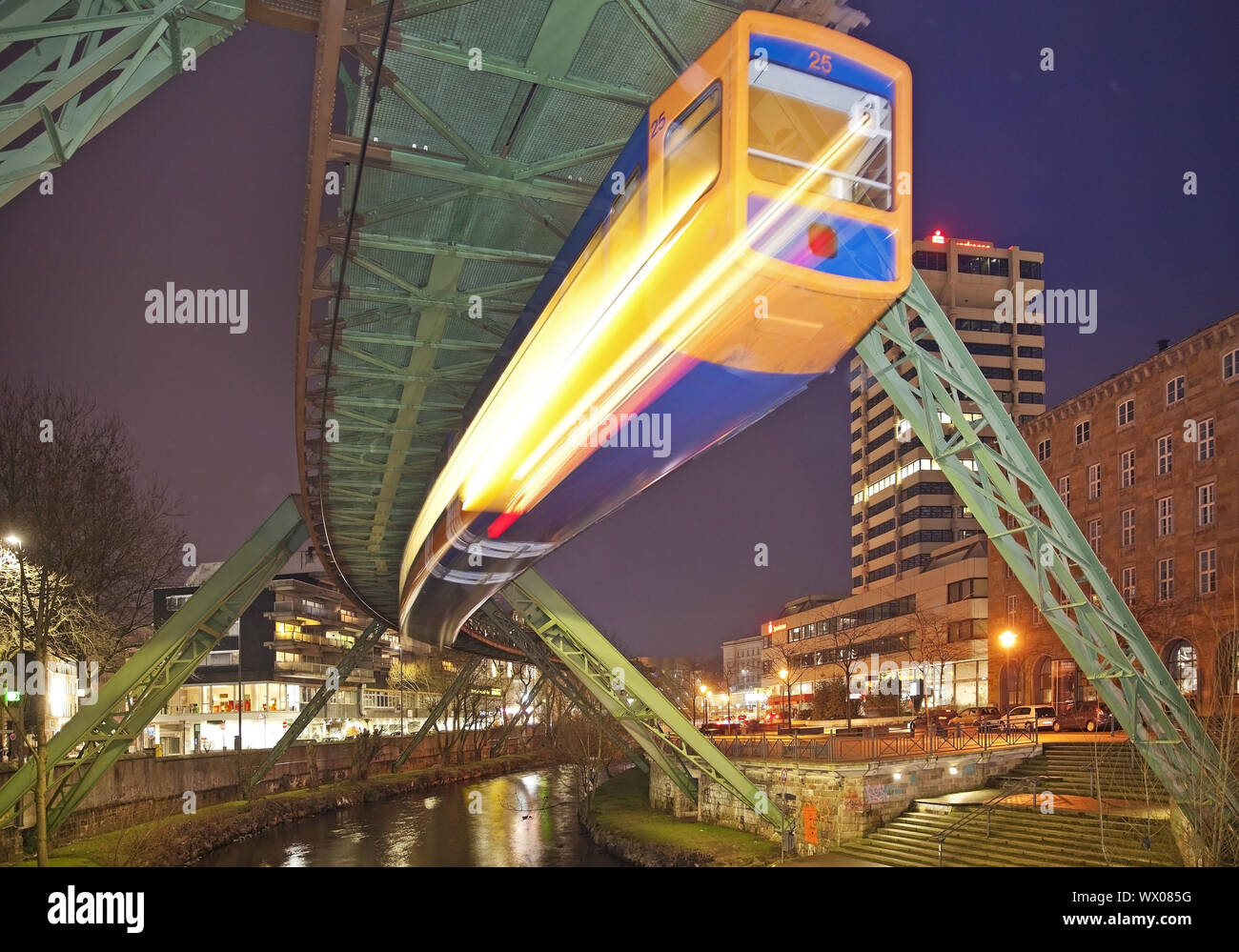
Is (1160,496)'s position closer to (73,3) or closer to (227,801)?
(227,801)

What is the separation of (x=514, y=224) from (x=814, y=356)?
4.83 metres

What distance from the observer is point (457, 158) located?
9.48 metres

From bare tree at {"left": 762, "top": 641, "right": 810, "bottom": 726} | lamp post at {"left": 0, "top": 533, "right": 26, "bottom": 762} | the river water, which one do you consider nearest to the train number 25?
lamp post at {"left": 0, "top": 533, "right": 26, "bottom": 762}

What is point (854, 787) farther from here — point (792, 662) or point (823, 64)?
point (792, 662)

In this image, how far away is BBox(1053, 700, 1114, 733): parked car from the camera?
40281mm

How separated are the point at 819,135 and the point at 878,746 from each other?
76.2ft

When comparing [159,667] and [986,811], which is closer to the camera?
[986,811]

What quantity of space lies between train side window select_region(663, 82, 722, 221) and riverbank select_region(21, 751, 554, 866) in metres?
24.0

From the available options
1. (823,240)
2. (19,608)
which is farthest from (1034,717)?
(823,240)

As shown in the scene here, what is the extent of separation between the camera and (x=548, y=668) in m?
45.8

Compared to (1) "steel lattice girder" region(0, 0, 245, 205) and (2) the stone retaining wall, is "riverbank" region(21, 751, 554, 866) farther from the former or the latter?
(1) "steel lattice girder" region(0, 0, 245, 205)

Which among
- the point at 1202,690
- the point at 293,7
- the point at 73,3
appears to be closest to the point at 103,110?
the point at 73,3

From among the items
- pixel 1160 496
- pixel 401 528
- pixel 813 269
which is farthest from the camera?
pixel 1160 496

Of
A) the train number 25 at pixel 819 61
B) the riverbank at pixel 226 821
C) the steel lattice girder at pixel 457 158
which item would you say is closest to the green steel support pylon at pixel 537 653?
the riverbank at pixel 226 821
